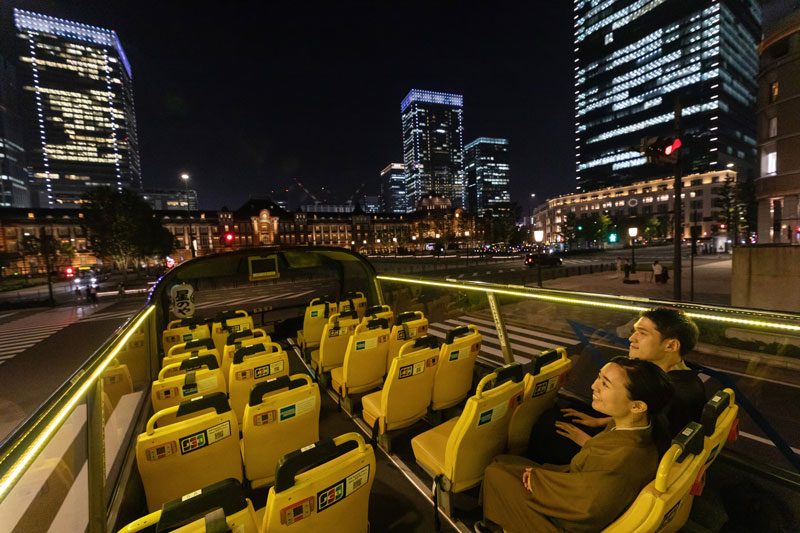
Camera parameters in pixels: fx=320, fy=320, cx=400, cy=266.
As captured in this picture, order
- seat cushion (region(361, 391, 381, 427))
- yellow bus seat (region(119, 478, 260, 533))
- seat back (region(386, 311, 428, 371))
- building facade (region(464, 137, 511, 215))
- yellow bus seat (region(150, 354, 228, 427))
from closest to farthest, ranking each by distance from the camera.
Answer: yellow bus seat (region(119, 478, 260, 533))
yellow bus seat (region(150, 354, 228, 427))
seat cushion (region(361, 391, 381, 427))
seat back (region(386, 311, 428, 371))
building facade (region(464, 137, 511, 215))

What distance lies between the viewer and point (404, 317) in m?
5.50

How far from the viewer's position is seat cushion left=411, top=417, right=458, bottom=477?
296 cm

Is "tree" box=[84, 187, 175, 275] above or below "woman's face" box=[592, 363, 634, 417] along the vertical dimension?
above

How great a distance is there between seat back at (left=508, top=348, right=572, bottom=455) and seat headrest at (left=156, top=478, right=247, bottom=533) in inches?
88.1

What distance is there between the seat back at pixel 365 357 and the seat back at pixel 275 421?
4.81ft

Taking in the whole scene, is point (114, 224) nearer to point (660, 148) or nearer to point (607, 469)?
point (660, 148)

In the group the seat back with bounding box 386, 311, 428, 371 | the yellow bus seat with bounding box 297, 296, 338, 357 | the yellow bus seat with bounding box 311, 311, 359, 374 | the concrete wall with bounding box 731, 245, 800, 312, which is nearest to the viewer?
the seat back with bounding box 386, 311, 428, 371

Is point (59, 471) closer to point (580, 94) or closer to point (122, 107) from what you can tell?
point (580, 94)

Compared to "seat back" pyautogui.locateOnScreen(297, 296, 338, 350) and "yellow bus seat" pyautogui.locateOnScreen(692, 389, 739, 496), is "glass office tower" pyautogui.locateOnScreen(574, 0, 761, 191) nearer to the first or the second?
"seat back" pyautogui.locateOnScreen(297, 296, 338, 350)

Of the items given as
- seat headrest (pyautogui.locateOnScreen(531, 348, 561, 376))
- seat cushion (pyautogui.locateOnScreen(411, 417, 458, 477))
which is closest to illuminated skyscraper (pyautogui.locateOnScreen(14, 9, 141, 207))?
seat cushion (pyautogui.locateOnScreen(411, 417, 458, 477))

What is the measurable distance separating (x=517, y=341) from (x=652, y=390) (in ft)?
29.7

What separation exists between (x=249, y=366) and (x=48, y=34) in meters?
198

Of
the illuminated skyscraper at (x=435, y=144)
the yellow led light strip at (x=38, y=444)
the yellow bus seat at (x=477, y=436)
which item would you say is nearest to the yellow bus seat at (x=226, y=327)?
the yellow led light strip at (x=38, y=444)

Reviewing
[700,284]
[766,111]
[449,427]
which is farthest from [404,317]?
[766,111]
